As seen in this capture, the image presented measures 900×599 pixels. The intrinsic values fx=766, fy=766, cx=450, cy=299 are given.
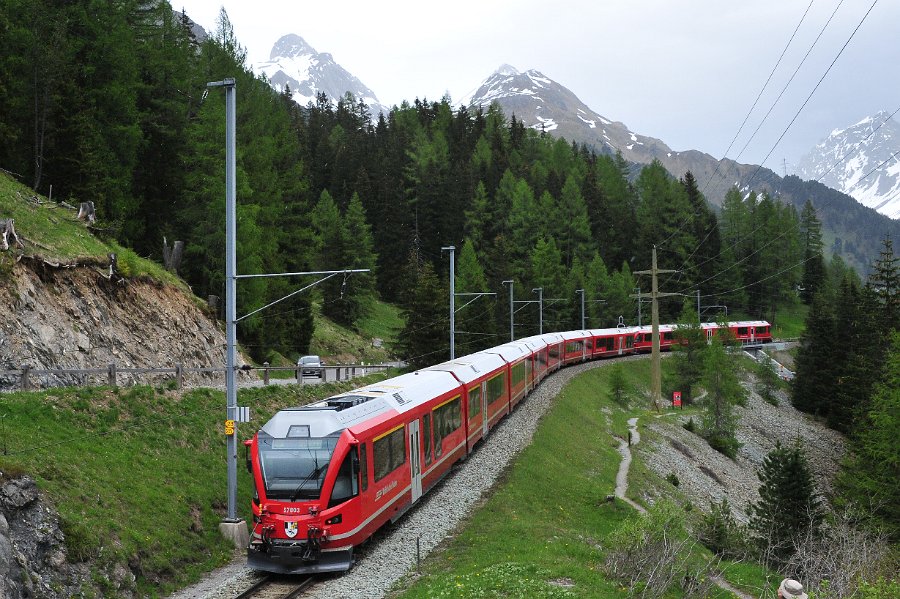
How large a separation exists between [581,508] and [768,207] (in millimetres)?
107591

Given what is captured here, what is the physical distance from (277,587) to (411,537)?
407 cm

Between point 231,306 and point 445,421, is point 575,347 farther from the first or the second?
point 231,306

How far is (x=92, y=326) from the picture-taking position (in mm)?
24562

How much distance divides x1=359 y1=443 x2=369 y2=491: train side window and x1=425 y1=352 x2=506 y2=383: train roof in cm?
960

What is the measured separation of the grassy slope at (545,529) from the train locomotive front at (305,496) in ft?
6.41

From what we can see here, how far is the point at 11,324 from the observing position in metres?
21.2

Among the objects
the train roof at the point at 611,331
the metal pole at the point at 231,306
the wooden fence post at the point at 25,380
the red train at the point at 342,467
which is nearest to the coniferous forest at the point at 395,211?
the train roof at the point at 611,331

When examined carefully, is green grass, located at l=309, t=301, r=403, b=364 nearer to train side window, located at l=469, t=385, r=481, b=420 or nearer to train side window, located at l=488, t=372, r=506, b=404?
train side window, located at l=488, t=372, r=506, b=404

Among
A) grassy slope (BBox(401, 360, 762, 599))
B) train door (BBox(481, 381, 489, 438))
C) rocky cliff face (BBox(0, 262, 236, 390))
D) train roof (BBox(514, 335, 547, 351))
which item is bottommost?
grassy slope (BBox(401, 360, 762, 599))

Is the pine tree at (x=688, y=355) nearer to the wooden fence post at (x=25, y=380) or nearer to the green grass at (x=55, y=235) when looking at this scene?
the green grass at (x=55, y=235)

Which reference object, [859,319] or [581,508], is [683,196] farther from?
[581,508]

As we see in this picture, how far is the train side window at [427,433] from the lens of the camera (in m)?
20.5

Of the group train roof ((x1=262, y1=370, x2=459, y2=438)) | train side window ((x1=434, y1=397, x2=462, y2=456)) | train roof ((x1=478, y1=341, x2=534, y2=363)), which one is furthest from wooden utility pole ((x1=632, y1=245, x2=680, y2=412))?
train roof ((x1=262, y1=370, x2=459, y2=438))

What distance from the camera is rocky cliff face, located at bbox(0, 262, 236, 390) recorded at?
2138cm
